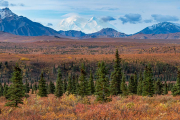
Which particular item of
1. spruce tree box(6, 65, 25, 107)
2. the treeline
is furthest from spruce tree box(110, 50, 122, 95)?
spruce tree box(6, 65, 25, 107)

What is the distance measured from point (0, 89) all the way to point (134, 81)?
34428mm

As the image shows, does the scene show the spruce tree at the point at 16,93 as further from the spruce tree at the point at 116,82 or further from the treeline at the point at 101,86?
the spruce tree at the point at 116,82

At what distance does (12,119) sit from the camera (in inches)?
312

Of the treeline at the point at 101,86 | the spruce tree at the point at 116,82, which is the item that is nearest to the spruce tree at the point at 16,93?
the treeline at the point at 101,86

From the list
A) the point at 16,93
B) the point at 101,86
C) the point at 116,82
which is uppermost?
the point at 101,86

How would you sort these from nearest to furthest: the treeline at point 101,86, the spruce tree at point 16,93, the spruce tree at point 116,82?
the spruce tree at point 16,93 → the treeline at point 101,86 → the spruce tree at point 116,82

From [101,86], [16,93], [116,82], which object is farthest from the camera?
[116,82]

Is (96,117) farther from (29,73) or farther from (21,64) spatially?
(21,64)

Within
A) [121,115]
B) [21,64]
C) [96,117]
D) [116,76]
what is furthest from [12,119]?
[21,64]

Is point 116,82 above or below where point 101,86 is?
below

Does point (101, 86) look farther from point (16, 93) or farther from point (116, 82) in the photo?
point (116, 82)

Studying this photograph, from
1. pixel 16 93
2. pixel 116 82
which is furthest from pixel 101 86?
pixel 116 82

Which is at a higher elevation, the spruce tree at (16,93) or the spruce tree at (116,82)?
the spruce tree at (16,93)

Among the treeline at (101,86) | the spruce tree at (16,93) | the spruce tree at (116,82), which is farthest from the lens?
the spruce tree at (116,82)
